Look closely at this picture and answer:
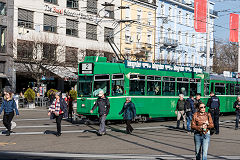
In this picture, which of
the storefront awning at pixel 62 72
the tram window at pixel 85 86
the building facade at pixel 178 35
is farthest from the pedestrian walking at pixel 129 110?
the building facade at pixel 178 35

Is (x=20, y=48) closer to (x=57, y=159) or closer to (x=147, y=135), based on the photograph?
(x=147, y=135)

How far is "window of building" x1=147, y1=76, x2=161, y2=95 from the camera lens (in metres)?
22.4

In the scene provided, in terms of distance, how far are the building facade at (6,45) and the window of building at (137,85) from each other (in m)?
19.6

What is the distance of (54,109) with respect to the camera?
1567 cm

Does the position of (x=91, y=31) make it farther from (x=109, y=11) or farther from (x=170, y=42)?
(x=170, y=42)

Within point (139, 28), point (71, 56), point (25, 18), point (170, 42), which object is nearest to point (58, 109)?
point (25, 18)

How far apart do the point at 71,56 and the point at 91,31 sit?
493 cm

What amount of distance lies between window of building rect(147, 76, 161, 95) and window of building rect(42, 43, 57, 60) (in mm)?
18072

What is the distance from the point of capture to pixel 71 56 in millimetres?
44500

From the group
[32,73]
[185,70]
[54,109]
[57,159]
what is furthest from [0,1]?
[57,159]

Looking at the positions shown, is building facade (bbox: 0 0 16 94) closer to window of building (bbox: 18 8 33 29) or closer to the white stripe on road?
window of building (bbox: 18 8 33 29)

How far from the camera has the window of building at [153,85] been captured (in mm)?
22391

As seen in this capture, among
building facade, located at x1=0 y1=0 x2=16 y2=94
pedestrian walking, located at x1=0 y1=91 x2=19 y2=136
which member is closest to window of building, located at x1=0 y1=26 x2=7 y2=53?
building facade, located at x1=0 y1=0 x2=16 y2=94

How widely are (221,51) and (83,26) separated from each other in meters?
41.0
